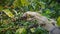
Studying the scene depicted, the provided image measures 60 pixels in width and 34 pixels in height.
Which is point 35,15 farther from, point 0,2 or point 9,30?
point 0,2

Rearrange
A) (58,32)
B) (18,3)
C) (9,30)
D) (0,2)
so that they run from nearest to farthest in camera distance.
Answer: (0,2) → (18,3) → (9,30) → (58,32)

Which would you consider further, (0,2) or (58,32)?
(58,32)

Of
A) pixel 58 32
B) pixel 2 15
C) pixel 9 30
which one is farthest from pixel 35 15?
pixel 2 15

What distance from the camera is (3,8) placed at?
46.5 inches

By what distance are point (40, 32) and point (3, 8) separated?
1.41m

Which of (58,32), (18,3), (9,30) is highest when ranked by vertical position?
(18,3)

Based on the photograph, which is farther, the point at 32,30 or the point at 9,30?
the point at 32,30

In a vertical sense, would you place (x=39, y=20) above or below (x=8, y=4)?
below

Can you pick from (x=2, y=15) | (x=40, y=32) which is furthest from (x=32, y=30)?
(x=2, y=15)

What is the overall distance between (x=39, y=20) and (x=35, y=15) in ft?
0.44

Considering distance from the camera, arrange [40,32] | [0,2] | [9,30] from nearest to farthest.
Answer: [0,2]
[9,30]
[40,32]

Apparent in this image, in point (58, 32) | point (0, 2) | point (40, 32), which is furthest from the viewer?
point (58, 32)

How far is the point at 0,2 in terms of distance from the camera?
1.09 meters

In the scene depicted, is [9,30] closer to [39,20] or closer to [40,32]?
[40,32]
